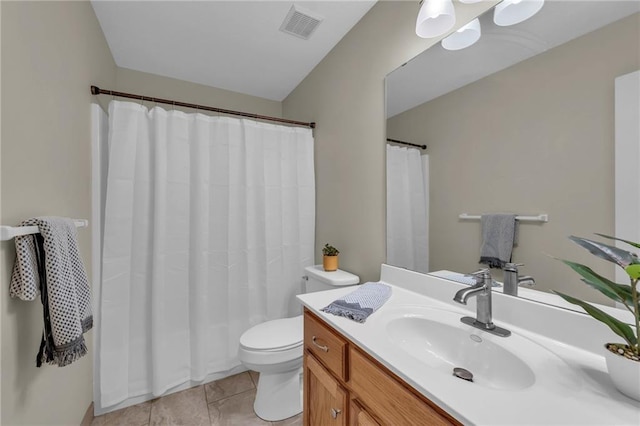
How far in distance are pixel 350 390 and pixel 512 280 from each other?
0.69 meters

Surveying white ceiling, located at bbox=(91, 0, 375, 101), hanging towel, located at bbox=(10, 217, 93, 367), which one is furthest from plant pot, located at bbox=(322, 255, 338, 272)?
white ceiling, located at bbox=(91, 0, 375, 101)

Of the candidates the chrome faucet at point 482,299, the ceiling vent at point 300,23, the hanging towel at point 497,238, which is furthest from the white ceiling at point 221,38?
the chrome faucet at point 482,299

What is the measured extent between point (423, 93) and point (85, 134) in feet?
6.02

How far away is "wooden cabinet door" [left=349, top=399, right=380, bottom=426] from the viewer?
79 centimetres

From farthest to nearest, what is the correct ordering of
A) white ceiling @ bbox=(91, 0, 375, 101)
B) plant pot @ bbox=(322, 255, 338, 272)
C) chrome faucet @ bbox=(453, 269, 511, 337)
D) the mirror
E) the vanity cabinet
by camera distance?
plant pot @ bbox=(322, 255, 338, 272) → white ceiling @ bbox=(91, 0, 375, 101) → chrome faucet @ bbox=(453, 269, 511, 337) → the mirror → the vanity cabinet

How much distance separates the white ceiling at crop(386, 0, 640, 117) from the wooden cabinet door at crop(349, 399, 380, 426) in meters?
1.31

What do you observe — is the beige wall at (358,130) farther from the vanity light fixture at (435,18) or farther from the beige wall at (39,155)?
the beige wall at (39,155)

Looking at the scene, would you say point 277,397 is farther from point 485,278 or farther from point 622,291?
point 622,291

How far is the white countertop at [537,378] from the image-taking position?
1.72ft

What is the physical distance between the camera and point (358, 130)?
68.5 inches

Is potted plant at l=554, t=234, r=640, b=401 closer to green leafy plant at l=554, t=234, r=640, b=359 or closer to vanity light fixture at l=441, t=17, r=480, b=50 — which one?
green leafy plant at l=554, t=234, r=640, b=359

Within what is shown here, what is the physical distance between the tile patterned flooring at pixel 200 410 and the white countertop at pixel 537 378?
3.48ft

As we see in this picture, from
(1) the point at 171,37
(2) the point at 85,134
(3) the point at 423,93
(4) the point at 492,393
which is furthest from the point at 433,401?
(1) the point at 171,37

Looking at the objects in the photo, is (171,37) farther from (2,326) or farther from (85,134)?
(2,326)
